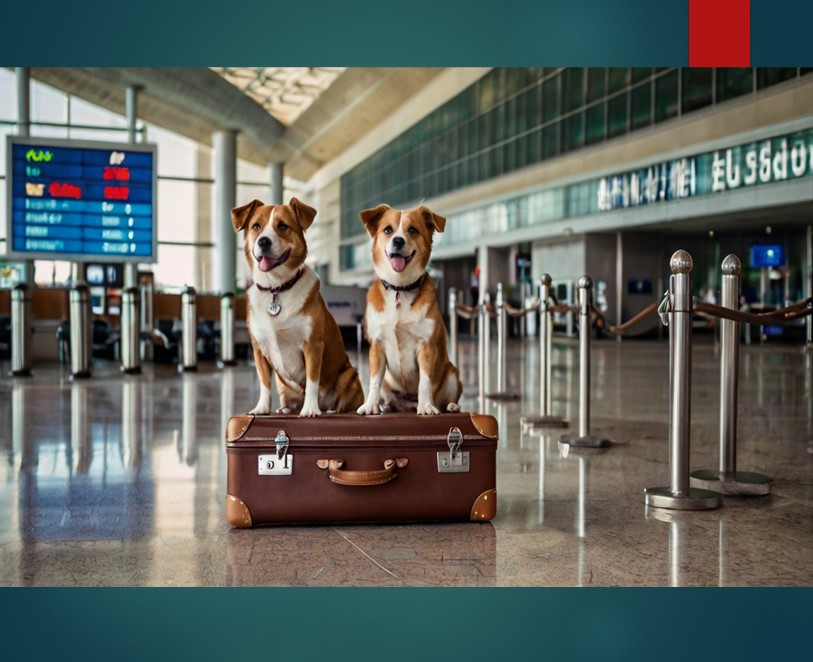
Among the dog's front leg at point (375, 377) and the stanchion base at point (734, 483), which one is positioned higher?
the dog's front leg at point (375, 377)

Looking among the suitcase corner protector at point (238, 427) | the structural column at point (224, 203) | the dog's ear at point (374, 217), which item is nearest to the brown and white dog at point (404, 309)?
the dog's ear at point (374, 217)

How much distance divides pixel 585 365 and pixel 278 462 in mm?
3052

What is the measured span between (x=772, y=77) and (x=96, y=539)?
801 inches

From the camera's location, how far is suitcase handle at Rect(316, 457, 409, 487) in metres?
3.46

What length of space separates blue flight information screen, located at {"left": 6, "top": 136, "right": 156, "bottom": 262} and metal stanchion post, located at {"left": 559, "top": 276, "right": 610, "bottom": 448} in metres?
9.93

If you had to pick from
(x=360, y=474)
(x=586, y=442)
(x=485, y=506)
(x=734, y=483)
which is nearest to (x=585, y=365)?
(x=586, y=442)

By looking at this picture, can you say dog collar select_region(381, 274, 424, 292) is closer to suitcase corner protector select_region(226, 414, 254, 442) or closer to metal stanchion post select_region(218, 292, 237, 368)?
suitcase corner protector select_region(226, 414, 254, 442)

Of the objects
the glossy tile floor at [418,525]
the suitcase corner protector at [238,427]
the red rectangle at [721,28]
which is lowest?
the glossy tile floor at [418,525]

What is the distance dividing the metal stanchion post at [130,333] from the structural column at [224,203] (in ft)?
76.1

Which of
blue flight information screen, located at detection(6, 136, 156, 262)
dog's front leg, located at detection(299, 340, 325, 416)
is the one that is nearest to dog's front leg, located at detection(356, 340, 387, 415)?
dog's front leg, located at detection(299, 340, 325, 416)

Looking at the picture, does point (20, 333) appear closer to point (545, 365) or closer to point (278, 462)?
point (545, 365)

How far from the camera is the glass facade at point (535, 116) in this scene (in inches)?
888

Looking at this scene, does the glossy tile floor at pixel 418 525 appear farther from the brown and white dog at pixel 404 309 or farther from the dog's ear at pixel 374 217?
the dog's ear at pixel 374 217

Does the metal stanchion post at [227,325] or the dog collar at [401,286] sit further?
the metal stanchion post at [227,325]
